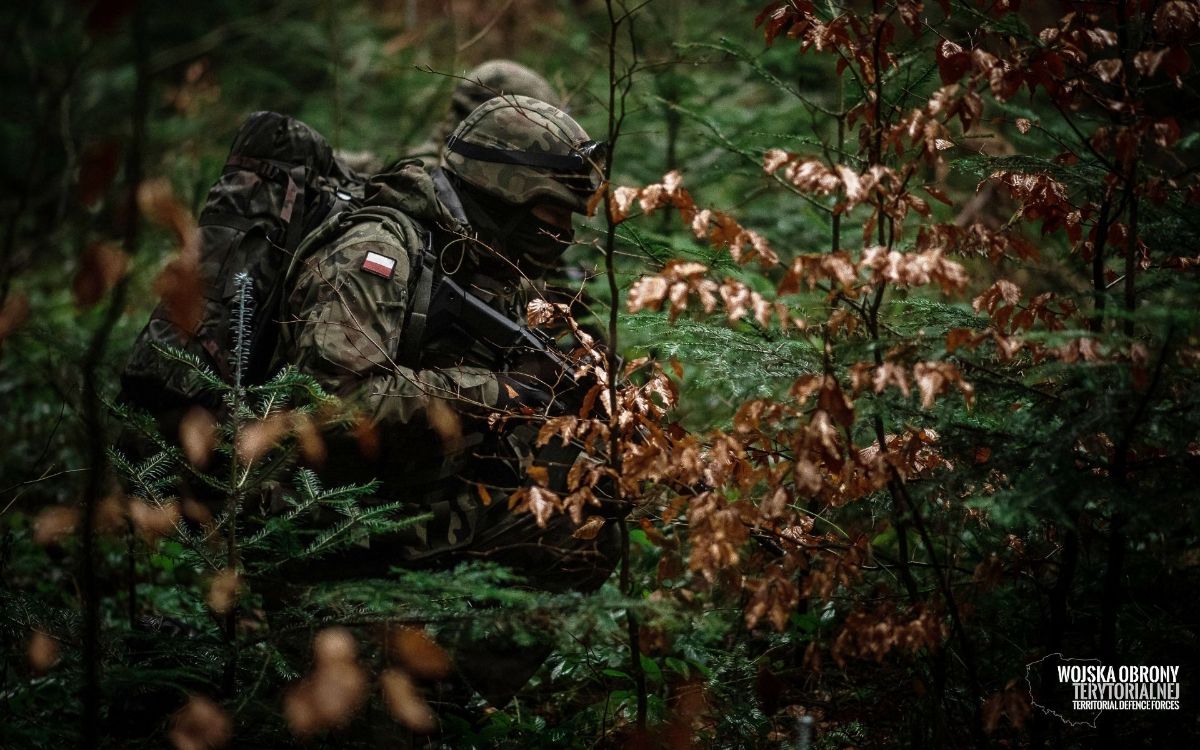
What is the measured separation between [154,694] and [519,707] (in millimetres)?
1574

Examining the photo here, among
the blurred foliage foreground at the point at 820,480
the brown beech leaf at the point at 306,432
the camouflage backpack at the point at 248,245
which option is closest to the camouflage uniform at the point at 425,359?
the camouflage backpack at the point at 248,245

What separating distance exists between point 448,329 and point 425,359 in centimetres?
19

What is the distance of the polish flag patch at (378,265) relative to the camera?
10.8ft

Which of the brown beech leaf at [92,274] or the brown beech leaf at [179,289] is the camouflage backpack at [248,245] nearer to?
the brown beech leaf at [179,289]

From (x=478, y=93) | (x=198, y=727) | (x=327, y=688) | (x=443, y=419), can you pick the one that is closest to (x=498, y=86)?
(x=478, y=93)

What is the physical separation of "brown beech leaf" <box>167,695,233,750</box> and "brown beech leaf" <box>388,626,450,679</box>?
0.54 m

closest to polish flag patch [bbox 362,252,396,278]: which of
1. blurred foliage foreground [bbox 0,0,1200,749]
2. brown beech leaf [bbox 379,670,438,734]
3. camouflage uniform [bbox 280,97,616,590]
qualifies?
camouflage uniform [bbox 280,97,616,590]

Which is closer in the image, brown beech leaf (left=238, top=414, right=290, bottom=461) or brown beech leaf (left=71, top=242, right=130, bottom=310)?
brown beech leaf (left=71, top=242, right=130, bottom=310)

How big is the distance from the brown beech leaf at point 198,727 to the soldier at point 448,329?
1.13m

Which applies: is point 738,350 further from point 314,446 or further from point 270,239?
point 270,239

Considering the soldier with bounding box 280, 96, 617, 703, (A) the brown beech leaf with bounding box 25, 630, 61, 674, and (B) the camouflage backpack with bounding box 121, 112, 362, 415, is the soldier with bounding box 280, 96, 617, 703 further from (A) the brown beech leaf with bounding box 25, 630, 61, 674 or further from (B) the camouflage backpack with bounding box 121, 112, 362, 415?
(A) the brown beech leaf with bounding box 25, 630, 61, 674

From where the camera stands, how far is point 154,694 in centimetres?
332

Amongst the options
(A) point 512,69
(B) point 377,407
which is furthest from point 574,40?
(B) point 377,407

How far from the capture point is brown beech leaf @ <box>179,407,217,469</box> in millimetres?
2889
